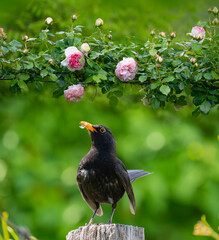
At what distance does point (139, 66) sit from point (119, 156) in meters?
3.09

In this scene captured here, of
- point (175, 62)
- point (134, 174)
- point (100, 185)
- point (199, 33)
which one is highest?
point (199, 33)

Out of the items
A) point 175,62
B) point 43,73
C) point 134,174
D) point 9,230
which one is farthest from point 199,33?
point 9,230

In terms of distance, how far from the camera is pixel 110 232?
2441 millimetres

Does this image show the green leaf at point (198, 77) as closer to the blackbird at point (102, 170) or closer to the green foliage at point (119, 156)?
the blackbird at point (102, 170)

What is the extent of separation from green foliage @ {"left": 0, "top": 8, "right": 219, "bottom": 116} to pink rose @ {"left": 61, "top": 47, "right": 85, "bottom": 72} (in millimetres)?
57

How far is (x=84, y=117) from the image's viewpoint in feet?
18.8

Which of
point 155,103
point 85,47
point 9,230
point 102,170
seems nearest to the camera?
point 9,230

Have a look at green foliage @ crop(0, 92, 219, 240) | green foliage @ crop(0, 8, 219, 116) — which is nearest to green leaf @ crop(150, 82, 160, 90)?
green foliage @ crop(0, 8, 219, 116)

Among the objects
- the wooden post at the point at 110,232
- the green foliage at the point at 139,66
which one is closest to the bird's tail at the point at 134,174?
the wooden post at the point at 110,232

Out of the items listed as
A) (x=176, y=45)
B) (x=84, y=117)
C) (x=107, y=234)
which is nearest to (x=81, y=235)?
(x=107, y=234)

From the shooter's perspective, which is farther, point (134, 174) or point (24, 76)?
point (134, 174)

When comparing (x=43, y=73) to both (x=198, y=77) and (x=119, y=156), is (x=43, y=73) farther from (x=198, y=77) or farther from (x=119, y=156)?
(x=119, y=156)

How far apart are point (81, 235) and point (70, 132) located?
3.31 m

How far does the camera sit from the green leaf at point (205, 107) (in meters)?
2.39
